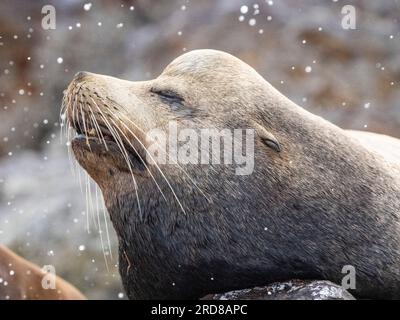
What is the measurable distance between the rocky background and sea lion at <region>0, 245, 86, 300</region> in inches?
58.0

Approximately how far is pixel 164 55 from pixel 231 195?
3132 millimetres

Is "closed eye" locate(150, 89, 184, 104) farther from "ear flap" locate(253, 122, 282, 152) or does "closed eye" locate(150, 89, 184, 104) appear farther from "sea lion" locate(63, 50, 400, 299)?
"ear flap" locate(253, 122, 282, 152)

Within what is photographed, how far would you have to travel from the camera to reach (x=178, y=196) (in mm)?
2963

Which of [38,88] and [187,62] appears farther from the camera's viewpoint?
[38,88]

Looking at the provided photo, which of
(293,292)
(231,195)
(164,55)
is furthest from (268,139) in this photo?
(164,55)

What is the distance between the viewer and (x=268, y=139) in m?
3.05

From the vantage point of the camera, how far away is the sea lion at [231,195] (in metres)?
2.97

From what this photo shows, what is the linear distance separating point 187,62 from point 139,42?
290 cm

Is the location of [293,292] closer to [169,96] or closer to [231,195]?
[231,195]

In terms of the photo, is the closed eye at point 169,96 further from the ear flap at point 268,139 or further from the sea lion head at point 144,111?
the ear flap at point 268,139

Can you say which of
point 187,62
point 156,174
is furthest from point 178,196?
point 187,62

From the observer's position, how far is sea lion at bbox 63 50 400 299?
2971mm
